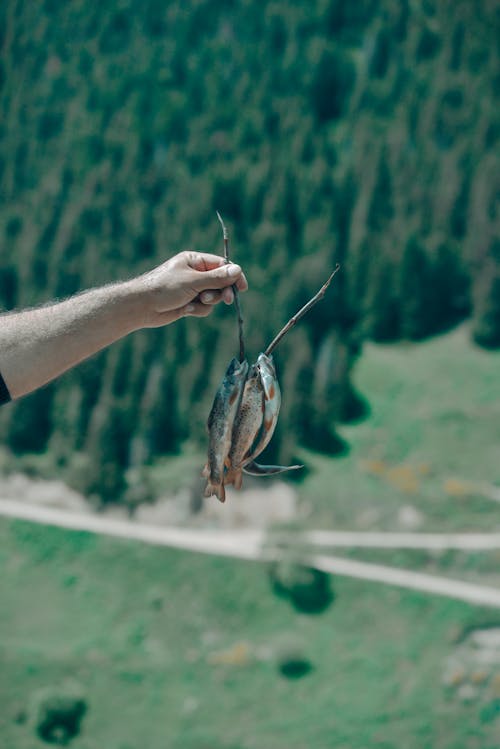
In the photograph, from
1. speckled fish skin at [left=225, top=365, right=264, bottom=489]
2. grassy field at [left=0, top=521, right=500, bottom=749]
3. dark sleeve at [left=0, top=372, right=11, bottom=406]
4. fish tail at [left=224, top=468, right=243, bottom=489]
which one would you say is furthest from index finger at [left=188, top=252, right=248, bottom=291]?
grassy field at [left=0, top=521, right=500, bottom=749]

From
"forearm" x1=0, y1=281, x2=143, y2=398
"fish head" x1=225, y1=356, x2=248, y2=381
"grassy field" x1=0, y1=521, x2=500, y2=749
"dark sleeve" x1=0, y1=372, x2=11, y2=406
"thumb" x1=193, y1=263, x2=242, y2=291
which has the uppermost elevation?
"thumb" x1=193, y1=263, x2=242, y2=291

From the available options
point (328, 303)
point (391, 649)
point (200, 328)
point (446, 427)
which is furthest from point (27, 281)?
point (391, 649)

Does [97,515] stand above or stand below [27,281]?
below

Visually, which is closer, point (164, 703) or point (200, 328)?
point (164, 703)

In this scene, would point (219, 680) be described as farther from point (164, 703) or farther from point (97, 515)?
point (97, 515)

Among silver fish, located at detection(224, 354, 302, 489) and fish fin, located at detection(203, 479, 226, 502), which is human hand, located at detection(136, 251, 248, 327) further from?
fish fin, located at detection(203, 479, 226, 502)

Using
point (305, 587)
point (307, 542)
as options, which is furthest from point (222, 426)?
point (307, 542)

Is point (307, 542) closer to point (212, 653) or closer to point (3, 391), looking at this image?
point (212, 653)
